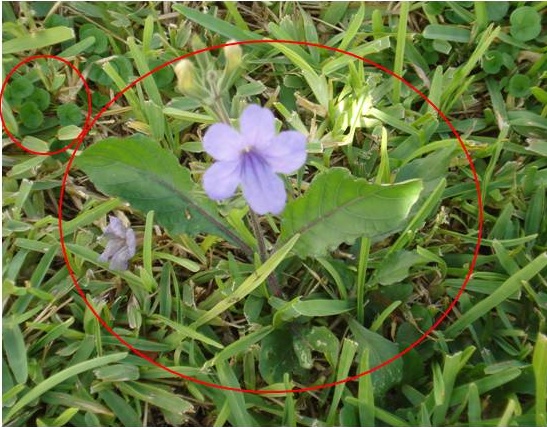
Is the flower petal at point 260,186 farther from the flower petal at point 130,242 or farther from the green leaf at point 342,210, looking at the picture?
the flower petal at point 130,242

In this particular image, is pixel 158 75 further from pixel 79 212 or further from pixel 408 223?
pixel 408 223

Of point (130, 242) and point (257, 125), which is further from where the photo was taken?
point (130, 242)

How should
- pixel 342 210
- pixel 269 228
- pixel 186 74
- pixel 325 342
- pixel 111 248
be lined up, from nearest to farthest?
pixel 186 74 → pixel 342 210 → pixel 325 342 → pixel 111 248 → pixel 269 228

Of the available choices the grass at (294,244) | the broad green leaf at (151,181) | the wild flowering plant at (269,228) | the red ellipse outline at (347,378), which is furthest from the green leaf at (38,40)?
the broad green leaf at (151,181)

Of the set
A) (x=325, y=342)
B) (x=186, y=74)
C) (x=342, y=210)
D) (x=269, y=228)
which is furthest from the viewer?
(x=269, y=228)

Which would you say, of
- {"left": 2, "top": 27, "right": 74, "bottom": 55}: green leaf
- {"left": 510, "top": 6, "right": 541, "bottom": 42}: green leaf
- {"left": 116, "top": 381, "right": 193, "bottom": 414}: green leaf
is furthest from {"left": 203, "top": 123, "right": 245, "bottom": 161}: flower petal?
{"left": 510, "top": 6, "right": 541, "bottom": 42}: green leaf

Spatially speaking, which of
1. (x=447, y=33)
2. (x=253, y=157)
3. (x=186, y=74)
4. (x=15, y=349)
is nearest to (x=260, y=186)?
(x=253, y=157)

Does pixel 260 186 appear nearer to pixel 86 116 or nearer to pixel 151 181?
pixel 151 181
